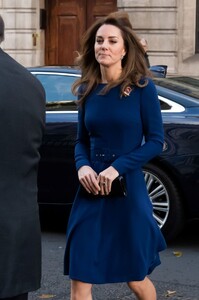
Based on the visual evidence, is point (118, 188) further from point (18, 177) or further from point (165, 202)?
point (165, 202)

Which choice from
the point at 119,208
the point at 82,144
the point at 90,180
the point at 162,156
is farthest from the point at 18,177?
the point at 162,156

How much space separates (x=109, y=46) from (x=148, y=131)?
1.60 ft

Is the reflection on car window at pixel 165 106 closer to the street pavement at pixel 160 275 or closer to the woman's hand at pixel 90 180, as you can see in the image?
the street pavement at pixel 160 275

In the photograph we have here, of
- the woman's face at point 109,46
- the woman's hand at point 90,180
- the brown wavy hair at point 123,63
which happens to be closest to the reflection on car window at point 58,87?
the brown wavy hair at point 123,63

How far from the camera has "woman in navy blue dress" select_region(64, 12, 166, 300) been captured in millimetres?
4562

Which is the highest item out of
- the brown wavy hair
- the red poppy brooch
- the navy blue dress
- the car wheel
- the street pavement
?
the brown wavy hair

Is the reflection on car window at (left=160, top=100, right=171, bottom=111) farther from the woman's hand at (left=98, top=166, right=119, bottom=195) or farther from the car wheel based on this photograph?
the woman's hand at (left=98, top=166, right=119, bottom=195)

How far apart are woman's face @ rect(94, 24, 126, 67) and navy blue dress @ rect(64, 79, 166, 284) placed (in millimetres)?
157

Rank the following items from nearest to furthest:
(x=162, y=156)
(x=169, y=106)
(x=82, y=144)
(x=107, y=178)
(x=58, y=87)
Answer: (x=107, y=178), (x=82, y=144), (x=162, y=156), (x=169, y=106), (x=58, y=87)

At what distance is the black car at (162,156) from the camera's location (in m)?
7.59

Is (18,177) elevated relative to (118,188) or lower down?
elevated

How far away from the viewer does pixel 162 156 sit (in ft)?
25.1

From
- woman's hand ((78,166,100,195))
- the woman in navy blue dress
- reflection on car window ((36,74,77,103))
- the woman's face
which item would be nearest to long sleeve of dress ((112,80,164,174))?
the woman in navy blue dress

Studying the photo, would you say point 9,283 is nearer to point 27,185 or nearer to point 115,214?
point 27,185
